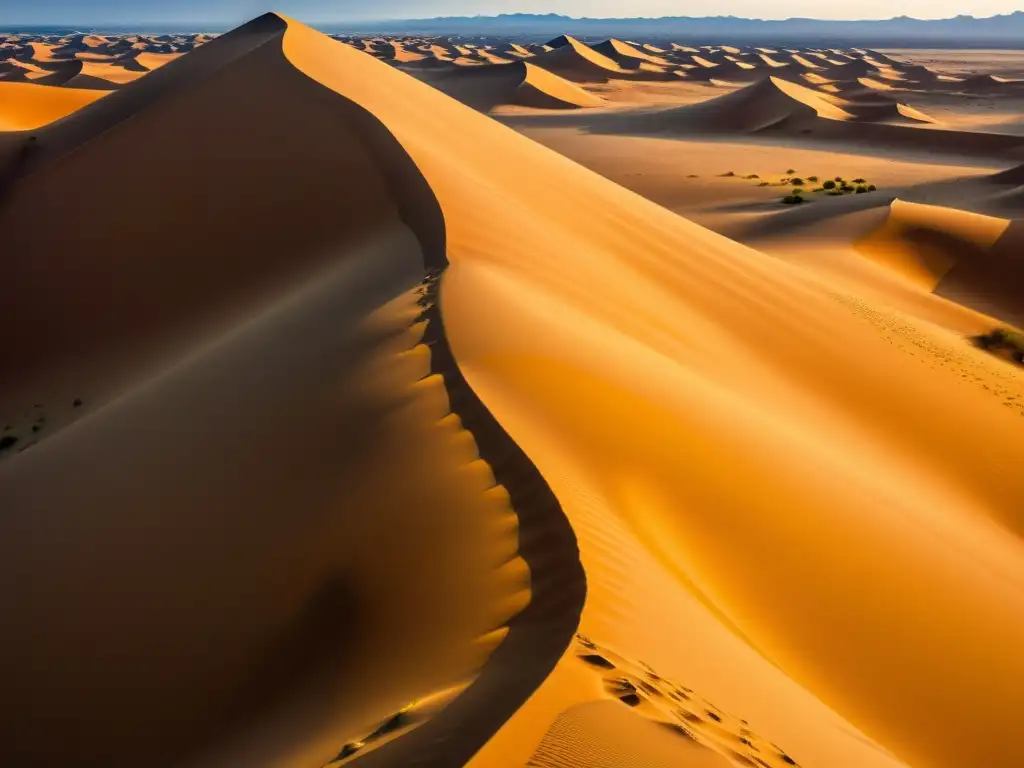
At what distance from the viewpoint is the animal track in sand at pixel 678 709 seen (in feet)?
9.73

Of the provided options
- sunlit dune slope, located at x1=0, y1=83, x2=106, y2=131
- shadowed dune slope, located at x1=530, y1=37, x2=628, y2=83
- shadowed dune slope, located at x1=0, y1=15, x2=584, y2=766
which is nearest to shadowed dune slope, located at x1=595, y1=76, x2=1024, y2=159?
sunlit dune slope, located at x1=0, y1=83, x2=106, y2=131

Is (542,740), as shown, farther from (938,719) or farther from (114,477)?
(114,477)

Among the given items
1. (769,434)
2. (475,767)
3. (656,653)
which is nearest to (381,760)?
(475,767)

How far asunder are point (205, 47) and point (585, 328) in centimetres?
1598

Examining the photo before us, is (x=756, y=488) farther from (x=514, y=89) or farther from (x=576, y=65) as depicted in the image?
(x=576, y=65)

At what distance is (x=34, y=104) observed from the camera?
27344mm

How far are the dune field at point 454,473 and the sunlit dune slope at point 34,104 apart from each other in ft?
44.2

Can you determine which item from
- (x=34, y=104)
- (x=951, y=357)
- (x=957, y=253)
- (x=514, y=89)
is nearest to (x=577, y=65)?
(x=514, y=89)

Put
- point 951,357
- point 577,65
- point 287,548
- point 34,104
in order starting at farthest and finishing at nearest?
point 577,65
point 34,104
point 951,357
point 287,548

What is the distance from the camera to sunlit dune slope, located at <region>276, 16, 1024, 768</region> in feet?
13.1

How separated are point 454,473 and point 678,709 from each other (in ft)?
6.21

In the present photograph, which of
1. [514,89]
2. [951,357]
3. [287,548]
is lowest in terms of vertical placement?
[951,357]

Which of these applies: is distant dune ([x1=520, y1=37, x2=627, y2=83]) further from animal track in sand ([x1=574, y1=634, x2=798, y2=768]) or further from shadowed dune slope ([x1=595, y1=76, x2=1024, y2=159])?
animal track in sand ([x1=574, y1=634, x2=798, y2=768])

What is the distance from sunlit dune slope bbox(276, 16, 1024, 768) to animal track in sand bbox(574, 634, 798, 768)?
11 cm
